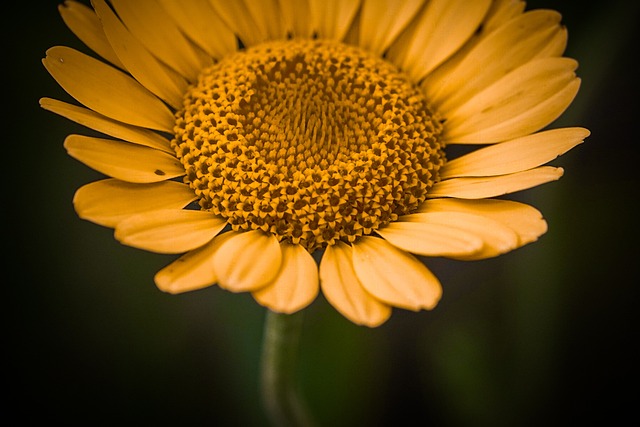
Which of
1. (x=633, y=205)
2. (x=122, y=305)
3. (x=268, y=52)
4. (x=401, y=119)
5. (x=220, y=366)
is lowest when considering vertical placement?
(x=220, y=366)

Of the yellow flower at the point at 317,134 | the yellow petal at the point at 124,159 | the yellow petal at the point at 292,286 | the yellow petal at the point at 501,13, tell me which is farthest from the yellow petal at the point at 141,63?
the yellow petal at the point at 501,13

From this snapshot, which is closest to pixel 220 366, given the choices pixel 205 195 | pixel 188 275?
pixel 205 195

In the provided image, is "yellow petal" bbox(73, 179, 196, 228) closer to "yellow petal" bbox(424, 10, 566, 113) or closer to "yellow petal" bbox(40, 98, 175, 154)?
"yellow petal" bbox(40, 98, 175, 154)

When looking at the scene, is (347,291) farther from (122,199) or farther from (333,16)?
(333,16)

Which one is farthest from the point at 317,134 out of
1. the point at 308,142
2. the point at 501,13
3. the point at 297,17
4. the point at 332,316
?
the point at 332,316

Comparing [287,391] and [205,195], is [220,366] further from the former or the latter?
[205,195]

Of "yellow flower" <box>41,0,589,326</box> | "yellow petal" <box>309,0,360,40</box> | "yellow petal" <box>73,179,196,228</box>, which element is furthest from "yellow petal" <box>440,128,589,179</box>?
"yellow petal" <box>73,179,196,228</box>
